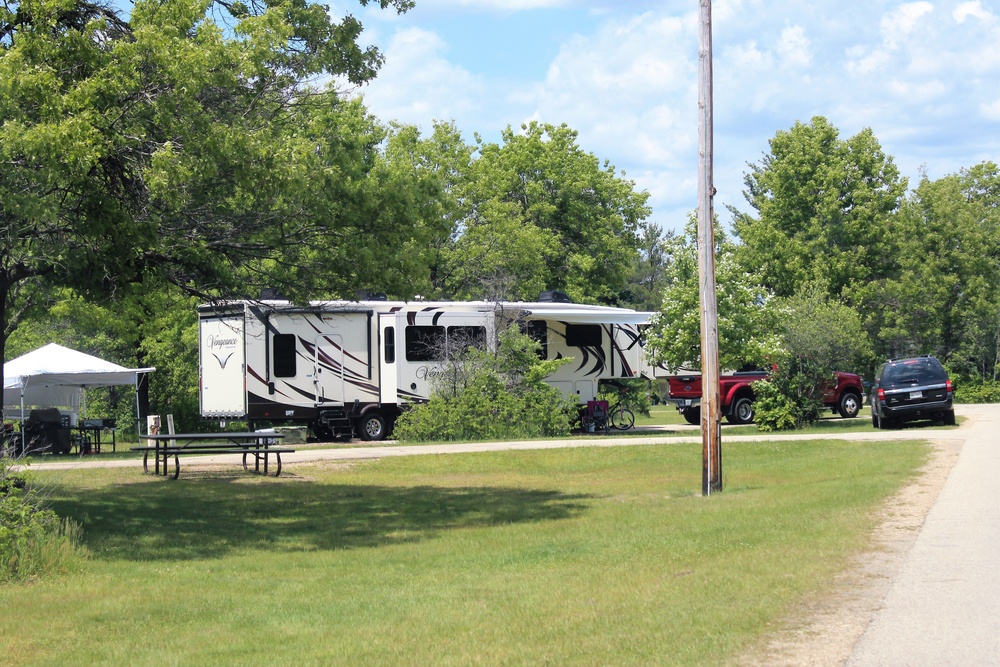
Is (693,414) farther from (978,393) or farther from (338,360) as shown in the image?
(978,393)

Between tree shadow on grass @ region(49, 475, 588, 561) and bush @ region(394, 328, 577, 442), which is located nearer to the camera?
tree shadow on grass @ region(49, 475, 588, 561)

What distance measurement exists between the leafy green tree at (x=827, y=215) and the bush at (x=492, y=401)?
74.7 ft

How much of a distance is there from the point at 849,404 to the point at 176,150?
25.6 metres

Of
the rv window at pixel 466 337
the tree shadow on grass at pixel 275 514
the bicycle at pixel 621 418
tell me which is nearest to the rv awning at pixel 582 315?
the rv window at pixel 466 337

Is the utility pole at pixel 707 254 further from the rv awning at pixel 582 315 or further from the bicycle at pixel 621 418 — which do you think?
the bicycle at pixel 621 418

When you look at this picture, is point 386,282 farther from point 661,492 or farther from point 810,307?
point 810,307

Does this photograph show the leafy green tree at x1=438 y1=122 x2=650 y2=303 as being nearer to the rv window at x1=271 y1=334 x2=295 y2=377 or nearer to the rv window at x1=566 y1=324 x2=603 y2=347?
the rv window at x1=566 y1=324 x2=603 y2=347

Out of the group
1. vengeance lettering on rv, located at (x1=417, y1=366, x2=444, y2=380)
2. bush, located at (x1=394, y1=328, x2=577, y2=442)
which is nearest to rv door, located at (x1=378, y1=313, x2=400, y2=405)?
vengeance lettering on rv, located at (x1=417, y1=366, x2=444, y2=380)

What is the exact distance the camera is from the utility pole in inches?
592

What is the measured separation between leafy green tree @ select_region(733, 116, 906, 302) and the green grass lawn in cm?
3046

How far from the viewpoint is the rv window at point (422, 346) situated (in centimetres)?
2780

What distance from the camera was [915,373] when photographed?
1052 inches

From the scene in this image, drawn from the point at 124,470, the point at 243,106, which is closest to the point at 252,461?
the point at 124,470

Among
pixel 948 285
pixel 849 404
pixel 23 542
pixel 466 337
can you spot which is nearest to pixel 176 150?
pixel 23 542
